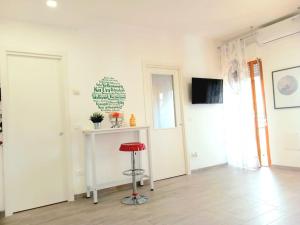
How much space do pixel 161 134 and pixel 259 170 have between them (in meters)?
1.97

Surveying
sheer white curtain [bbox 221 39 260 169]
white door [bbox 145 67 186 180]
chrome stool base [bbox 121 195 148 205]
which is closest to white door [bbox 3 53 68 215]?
chrome stool base [bbox 121 195 148 205]

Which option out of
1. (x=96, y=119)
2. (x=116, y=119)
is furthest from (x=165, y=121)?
(x=96, y=119)

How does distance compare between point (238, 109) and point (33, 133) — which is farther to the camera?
point (238, 109)

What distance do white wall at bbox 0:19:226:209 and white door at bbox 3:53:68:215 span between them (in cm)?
19

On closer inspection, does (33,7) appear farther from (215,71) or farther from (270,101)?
(270,101)

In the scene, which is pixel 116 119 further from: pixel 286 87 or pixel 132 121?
pixel 286 87

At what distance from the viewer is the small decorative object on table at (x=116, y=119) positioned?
12.4 feet

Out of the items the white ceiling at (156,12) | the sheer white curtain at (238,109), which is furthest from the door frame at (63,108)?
the sheer white curtain at (238,109)

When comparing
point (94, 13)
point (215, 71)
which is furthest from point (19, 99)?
point (215, 71)

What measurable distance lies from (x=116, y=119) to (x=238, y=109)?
2.58 metres

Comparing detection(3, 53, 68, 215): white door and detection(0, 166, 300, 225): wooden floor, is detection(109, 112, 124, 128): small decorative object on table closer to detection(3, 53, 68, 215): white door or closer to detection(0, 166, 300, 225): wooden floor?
detection(3, 53, 68, 215): white door

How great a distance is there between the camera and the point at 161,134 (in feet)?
14.5

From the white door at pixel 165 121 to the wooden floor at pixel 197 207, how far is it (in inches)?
18.8

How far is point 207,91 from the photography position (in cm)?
493
